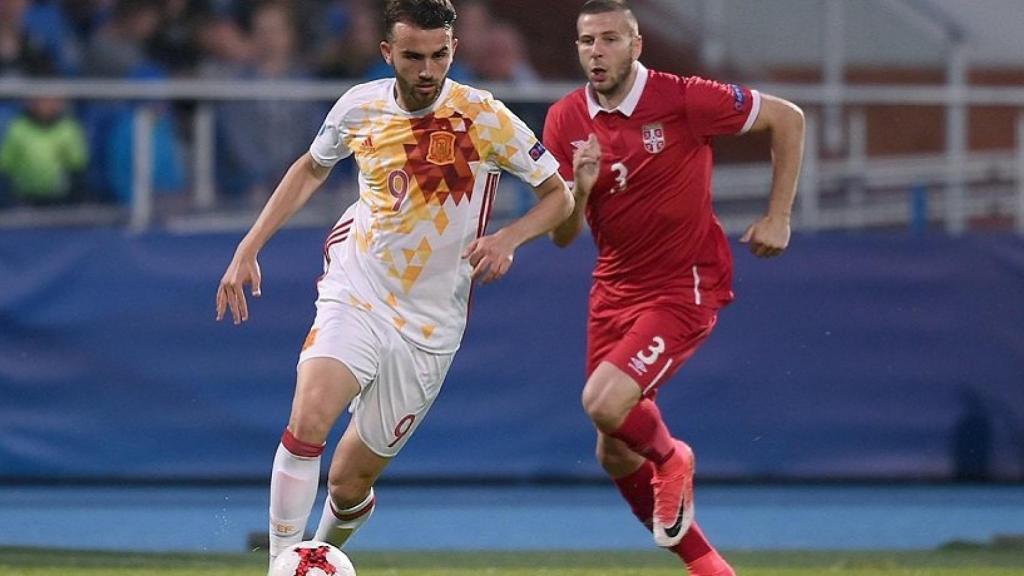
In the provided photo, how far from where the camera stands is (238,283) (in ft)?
Result: 21.3

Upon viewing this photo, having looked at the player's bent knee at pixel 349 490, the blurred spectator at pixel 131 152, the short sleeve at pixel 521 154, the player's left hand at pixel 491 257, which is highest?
the short sleeve at pixel 521 154

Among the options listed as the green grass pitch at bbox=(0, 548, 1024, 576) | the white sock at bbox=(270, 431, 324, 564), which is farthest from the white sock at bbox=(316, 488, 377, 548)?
the green grass pitch at bbox=(0, 548, 1024, 576)

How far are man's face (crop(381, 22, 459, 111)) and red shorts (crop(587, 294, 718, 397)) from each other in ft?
5.10

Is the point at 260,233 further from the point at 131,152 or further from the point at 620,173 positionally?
the point at 131,152

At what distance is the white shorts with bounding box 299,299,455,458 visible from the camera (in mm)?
6535

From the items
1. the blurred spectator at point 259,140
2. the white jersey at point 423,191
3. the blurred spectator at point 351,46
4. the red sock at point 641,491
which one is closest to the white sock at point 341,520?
the white jersey at point 423,191

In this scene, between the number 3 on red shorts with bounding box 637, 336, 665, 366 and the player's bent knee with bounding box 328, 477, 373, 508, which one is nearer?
the player's bent knee with bounding box 328, 477, 373, 508

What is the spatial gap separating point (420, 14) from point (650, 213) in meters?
1.72

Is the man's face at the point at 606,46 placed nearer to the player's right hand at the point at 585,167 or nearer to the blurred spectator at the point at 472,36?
the player's right hand at the point at 585,167

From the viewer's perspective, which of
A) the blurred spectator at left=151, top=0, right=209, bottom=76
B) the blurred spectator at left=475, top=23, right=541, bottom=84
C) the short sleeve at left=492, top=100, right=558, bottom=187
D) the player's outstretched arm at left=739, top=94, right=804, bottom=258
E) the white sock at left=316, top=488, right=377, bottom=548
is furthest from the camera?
the blurred spectator at left=475, top=23, right=541, bottom=84

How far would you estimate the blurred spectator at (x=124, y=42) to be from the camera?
12.7 meters

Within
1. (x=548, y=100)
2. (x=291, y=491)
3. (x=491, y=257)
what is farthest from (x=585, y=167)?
(x=548, y=100)

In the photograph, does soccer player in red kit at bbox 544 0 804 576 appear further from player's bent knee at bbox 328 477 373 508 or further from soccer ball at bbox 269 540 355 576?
soccer ball at bbox 269 540 355 576

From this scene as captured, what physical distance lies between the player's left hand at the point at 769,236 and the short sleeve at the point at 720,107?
0.48 metres
